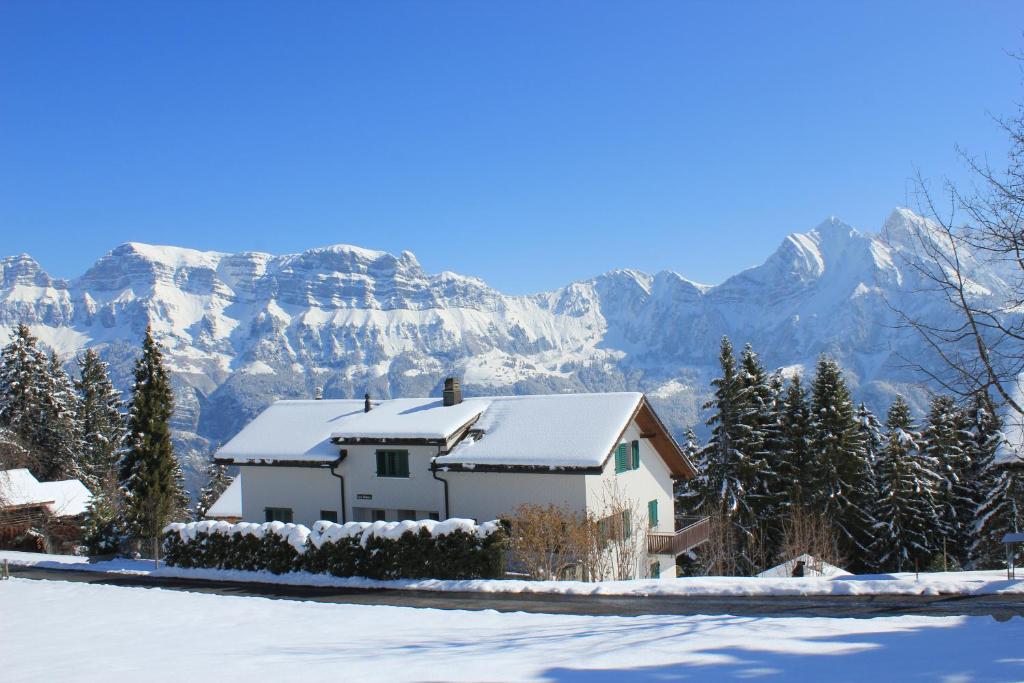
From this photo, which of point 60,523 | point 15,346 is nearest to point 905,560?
point 60,523

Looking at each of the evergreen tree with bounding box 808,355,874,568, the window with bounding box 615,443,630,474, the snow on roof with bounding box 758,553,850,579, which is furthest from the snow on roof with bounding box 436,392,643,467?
the evergreen tree with bounding box 808,355,874,568

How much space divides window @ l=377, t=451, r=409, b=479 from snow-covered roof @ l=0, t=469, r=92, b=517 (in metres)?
25.3

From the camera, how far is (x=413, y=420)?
28938 millimetres

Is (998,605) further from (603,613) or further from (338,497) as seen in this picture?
(338,497)

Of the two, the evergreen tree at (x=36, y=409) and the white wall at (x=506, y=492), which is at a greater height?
the evergreen tree at (x=36, y=409)

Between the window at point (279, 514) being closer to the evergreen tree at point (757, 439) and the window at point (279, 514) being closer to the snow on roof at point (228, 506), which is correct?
the snow on roof at point (228, 506)

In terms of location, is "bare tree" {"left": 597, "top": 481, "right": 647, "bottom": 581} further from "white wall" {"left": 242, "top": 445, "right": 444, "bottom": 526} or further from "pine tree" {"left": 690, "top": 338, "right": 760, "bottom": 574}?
"pine tree" {"left": 690, "top": 338, "right": 760, "bottom": 574}

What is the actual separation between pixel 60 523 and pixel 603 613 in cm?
4202

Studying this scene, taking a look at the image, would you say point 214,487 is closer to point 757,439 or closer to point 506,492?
point 757,439

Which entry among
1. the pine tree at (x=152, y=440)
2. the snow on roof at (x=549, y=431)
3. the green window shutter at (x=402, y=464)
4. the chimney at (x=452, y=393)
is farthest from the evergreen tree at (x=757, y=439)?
the pine tree at (x=152, y=440)

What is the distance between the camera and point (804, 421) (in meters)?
41.8

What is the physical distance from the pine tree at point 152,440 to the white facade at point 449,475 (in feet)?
13.1

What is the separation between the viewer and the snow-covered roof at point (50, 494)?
147 ft

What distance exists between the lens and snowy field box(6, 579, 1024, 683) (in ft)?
27.0
